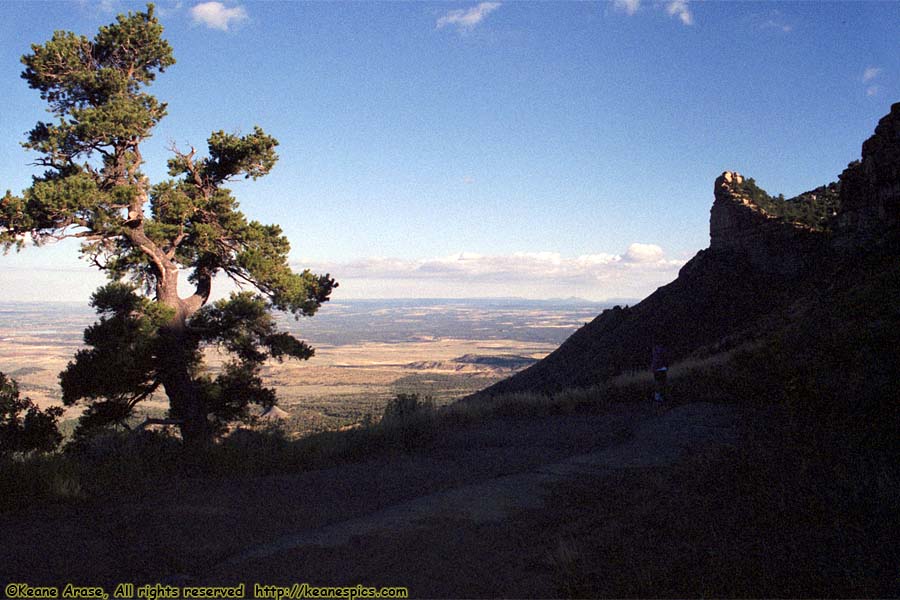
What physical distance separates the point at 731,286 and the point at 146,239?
30.4 m

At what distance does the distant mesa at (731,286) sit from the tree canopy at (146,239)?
16915 mm

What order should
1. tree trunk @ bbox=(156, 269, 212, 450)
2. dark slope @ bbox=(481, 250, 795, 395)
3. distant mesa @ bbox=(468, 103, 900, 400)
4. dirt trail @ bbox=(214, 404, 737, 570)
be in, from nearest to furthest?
dirt trail @ bbox=(214, 404, 737, 570) < tree trunk @ bbox=(156, 269, 212, 450) < distant mesa @ bbox=(468, 103, 900, 400) < dark slope @ bbox=(481, 250, 795, 395)

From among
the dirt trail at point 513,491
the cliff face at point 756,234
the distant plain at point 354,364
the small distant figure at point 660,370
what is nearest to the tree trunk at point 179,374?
the distant plain at point 354,364

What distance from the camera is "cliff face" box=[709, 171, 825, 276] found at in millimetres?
30734

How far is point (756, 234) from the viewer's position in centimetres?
3378

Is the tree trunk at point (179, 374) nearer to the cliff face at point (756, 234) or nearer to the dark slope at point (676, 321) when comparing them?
the dark slope at point (676, 321)

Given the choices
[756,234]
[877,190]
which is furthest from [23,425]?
[756,234]

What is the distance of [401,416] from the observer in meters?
10.1

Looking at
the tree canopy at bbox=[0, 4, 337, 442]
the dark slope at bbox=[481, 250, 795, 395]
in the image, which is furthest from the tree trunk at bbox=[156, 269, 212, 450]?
the dark slope at bbox=[481, 250, 795, 395]

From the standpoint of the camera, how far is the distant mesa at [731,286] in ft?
82.0

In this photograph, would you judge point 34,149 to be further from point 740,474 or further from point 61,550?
point 740,474

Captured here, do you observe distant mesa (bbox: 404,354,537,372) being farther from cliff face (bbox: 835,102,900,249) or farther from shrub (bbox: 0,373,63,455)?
shrub (bbox: 0,373,63,455)

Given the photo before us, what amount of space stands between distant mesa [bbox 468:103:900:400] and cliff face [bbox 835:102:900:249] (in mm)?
152

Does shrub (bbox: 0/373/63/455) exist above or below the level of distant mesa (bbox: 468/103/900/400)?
below
